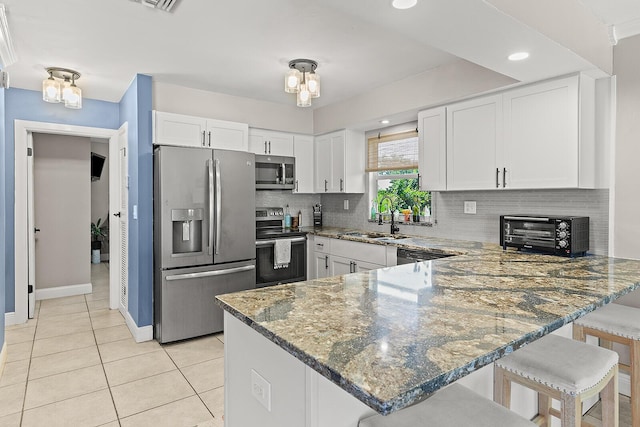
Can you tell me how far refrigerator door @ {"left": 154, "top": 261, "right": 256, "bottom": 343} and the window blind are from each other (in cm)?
210

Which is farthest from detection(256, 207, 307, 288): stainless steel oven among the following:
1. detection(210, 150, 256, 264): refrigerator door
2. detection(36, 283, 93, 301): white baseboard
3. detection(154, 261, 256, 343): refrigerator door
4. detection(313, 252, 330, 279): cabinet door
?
detection(36, 283, 93, 301): white baseboard

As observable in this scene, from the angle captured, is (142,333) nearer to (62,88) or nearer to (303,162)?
(62,88)

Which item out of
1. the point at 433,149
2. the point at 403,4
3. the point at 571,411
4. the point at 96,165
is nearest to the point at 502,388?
the point at 571,411

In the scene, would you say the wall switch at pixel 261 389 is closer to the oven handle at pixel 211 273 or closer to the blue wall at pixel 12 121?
the oven handle at pixel 211 273

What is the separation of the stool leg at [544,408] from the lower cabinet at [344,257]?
5.25 ft

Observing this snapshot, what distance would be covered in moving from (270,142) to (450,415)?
3.90 m

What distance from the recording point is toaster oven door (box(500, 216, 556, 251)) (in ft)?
8.35

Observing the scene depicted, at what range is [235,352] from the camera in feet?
4.60

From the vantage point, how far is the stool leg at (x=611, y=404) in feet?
5.22

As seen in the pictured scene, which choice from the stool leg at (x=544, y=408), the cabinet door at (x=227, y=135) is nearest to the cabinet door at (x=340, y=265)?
the cabinet door at (x=227, y=135)

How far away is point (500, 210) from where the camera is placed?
322 centimetres

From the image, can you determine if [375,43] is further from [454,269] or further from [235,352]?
[235,352]

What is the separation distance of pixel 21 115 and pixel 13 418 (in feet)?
10.1

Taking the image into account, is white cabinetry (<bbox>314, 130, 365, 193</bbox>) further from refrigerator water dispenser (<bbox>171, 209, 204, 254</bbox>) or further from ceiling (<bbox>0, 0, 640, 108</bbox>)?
refrigerator water dispenser (<bbox>171, 209, 204, 254</bbox>)
